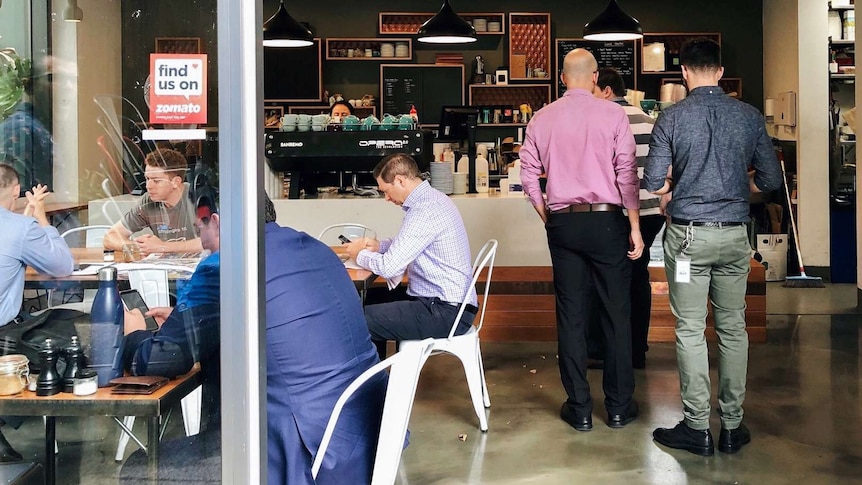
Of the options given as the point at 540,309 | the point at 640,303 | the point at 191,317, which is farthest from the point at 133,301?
the point at 540,309

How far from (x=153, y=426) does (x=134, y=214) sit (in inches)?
18.0

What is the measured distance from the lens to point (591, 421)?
13.8ft

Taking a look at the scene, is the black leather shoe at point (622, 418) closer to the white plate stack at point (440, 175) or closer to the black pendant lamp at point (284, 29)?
the white plate stack at point (440, 175)

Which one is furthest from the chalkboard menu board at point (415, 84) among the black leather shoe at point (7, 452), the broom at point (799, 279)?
the black leather shoe at point (7, 452)

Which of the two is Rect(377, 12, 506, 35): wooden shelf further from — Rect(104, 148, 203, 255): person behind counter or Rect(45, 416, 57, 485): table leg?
Rect(45, 416, 57, 485): table leg

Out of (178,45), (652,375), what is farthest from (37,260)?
(652,375)

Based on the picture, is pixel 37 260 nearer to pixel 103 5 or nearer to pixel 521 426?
pixel 103 5

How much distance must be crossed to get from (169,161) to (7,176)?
35 cm

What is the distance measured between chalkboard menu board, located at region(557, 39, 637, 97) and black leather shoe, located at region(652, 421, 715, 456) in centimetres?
659

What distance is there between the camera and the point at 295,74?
33.1 feet

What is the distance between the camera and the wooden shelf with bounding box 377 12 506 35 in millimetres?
10102

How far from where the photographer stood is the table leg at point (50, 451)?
197 cm

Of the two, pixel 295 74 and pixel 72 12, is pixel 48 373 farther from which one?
pixel 295 74

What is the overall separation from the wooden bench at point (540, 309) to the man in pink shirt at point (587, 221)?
5.87ft
